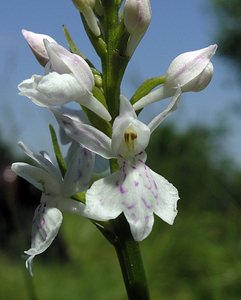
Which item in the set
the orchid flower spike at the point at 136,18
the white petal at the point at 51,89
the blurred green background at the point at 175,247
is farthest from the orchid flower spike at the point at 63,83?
the blurred green background at the point at 175,247

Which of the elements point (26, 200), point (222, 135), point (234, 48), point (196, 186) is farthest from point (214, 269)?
point (234, 48)

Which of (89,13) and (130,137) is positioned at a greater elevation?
(89,13)

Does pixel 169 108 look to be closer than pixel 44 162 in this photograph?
Yes

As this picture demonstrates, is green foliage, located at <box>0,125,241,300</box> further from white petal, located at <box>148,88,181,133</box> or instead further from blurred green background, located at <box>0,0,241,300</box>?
white petal, located at <box>148,88,181,133</box>

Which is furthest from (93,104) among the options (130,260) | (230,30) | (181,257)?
(230,30)

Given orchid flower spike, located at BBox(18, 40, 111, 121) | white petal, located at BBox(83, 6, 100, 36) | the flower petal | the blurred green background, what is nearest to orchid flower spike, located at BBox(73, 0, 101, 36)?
white petal, located at BBox(83, 6, 100, 36)

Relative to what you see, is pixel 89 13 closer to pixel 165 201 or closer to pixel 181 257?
A: pixel 165 201
